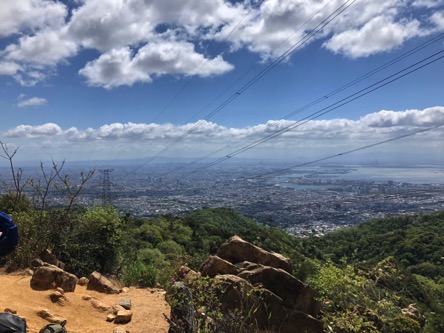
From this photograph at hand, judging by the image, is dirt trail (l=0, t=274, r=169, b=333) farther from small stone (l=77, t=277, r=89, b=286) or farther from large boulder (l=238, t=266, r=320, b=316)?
large boulder (l=238, t=266, r=320, b=316)

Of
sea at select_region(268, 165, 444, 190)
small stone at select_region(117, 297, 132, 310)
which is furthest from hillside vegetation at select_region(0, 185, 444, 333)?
sea at select_region(268, 165, 444, 190)

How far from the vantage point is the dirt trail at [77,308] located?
21.0 ft

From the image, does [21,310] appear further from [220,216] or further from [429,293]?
[220,216]

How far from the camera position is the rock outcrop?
6.36m

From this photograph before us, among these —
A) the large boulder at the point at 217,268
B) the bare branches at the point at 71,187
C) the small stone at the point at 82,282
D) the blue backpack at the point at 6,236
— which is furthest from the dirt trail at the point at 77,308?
the bare branches at the point at 71,187

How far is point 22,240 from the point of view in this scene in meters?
10.4

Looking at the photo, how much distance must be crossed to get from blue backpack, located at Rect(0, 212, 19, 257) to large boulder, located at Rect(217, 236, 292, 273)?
7.02 metres

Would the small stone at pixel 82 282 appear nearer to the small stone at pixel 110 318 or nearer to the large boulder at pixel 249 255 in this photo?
the small stone at pixel 110 318

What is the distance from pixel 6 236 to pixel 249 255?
7289 mm

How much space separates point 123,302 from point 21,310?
2246 millimetres

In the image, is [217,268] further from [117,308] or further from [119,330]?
[119,330]

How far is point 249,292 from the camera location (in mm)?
6371

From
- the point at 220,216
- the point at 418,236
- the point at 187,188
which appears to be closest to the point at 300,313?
the point at 418,236

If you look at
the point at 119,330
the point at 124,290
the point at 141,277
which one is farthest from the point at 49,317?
the point at 141,277
